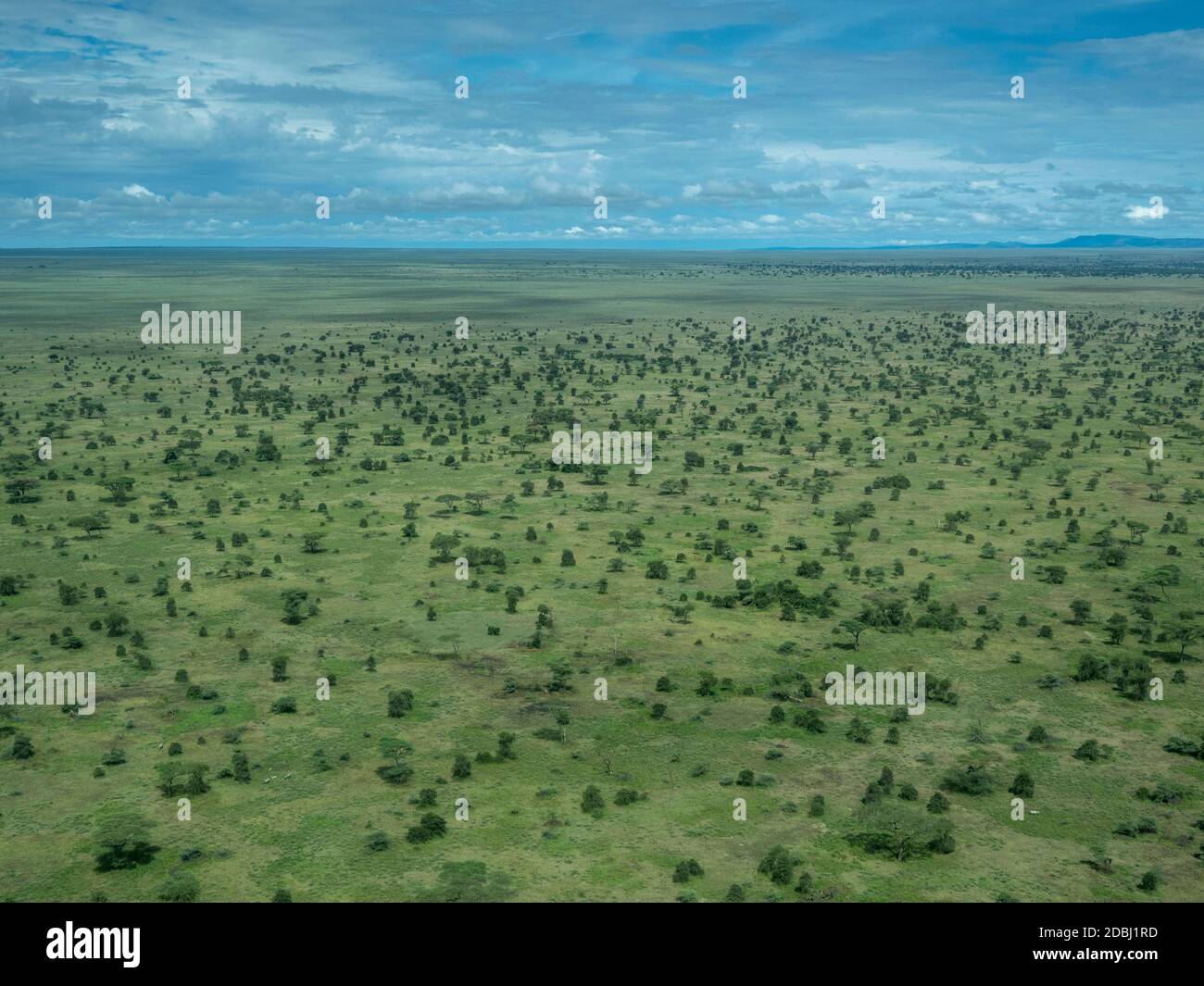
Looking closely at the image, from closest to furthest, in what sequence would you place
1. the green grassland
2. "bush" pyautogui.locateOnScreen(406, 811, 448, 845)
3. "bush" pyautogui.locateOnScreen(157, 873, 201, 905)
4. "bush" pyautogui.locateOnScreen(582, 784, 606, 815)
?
1. "bush" pyautogui.locateOnScreen(157, 873, 201, 905)
2. the green grassland
3. "bush" pyautogui.locateOnScreen(406, 811, 448, 845)
4. "bush" pyautogui.locateOnScreen(582, 784, 606, 815)

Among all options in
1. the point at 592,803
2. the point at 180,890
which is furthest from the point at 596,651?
the point at 180,890

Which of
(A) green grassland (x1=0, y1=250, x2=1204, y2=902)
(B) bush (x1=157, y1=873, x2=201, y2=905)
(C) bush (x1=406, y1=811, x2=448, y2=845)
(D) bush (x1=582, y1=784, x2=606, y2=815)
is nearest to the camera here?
(B) bush (x1=157, y1=873, x2=201, y2=905)

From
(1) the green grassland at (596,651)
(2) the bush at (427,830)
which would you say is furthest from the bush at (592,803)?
(2) the bush at (427,830)

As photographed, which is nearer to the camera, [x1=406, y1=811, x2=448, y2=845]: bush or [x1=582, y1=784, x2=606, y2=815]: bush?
[x1=406, y1=811, x2=448, y2=845]: bush

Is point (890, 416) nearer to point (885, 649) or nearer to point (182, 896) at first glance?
point (885, 649)

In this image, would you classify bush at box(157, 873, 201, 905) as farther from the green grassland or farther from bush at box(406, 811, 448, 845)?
bush at box(406, 811, 448, 845)

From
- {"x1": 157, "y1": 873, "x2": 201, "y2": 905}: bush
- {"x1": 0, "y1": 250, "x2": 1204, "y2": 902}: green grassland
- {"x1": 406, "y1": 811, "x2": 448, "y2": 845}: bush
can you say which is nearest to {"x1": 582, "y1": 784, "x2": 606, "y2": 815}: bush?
{"x1": 0, "y1": 250, "x2": 1204, "y2": 902}: green grassland

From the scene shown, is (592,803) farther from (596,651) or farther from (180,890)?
(596,651)

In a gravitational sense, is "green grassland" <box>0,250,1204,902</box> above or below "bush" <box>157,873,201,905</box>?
above

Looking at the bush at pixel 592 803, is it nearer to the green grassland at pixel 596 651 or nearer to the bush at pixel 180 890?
the green grassland at pixel 596 651
